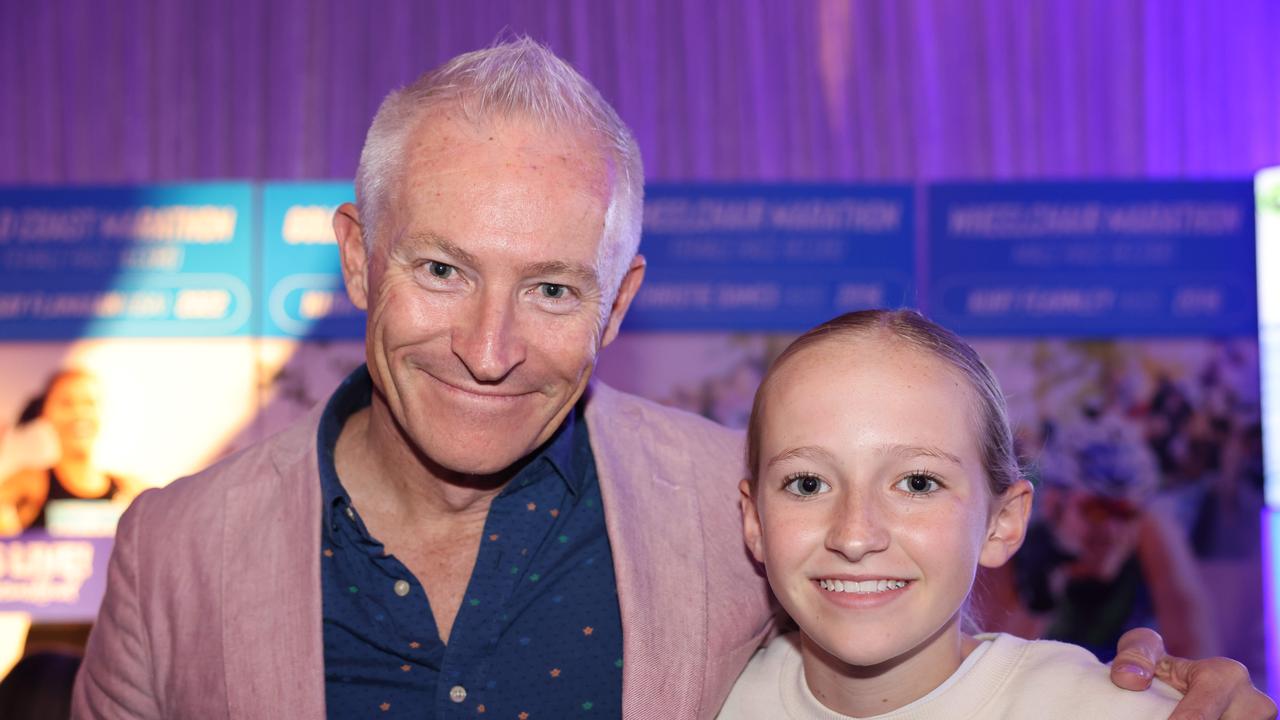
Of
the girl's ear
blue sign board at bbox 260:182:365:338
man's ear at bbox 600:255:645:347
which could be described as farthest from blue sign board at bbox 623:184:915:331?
the girl's ear

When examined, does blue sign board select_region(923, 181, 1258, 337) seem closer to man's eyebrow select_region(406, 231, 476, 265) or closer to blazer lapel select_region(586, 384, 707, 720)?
blazer lapel select_region(586, 384, 707, 720)

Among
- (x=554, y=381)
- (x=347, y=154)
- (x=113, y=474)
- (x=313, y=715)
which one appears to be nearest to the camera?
(x=313, y=715)

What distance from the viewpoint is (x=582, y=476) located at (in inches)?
78.2

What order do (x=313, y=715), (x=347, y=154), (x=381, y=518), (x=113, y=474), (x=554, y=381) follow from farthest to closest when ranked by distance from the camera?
(x=347, y=154) → (x=113, y=474) → (x=381, y=518) → (x=554, y=381) → (x=313, y=715)

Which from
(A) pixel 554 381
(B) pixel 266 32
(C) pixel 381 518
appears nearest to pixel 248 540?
(C) pixel 381 518

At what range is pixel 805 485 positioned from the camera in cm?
169

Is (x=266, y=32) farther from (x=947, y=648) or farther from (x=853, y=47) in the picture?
(x=947, y=648)

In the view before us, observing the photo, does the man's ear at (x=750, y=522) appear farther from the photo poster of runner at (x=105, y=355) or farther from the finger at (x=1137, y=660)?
the photo poster of runner at (x=105, y=355)

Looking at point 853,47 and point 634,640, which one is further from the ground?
point 853,47

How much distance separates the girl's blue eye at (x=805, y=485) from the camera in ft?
5.49

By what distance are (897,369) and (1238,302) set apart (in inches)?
158

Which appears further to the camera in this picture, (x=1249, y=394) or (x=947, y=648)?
(x=1249, y=394)

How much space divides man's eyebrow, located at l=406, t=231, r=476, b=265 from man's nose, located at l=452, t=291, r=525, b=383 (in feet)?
0.19

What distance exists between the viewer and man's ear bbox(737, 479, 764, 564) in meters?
1.79
